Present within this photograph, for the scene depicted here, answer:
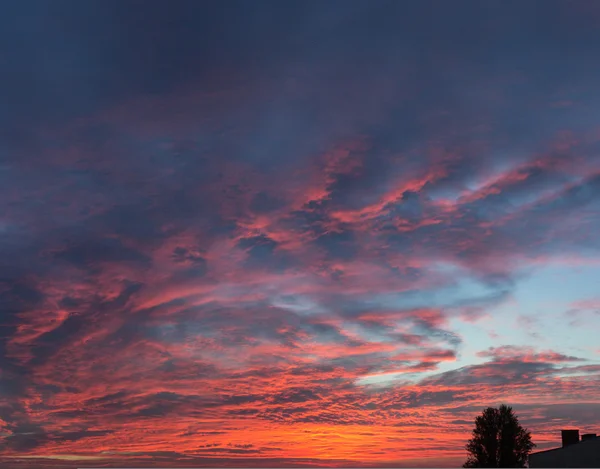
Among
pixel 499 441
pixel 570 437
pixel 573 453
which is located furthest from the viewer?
pixel 499 441

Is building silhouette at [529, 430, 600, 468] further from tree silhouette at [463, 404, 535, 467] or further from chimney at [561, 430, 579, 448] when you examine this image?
tree silhouette at [463, 404, 535, 467]

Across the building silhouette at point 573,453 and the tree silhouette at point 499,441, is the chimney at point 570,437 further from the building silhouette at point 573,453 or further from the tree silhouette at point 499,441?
the tree silhouette at point 499,441

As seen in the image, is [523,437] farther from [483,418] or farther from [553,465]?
[553,465]

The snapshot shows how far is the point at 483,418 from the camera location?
3979 inches

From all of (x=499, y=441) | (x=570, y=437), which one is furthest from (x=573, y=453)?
(x=499, y=441)

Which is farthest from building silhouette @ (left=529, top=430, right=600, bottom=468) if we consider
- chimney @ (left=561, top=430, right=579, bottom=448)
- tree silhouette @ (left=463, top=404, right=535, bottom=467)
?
tree silhouette @ (left=463, top=404, right=535, bottom=467)

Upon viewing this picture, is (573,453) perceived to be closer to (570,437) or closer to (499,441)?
(570,437)

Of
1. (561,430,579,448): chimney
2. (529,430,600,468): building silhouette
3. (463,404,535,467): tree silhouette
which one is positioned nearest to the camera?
(529,430,600,468): building silhouette

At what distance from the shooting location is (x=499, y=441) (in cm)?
9944

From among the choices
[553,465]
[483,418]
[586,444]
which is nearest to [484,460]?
[483,418]

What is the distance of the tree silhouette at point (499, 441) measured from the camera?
320ft

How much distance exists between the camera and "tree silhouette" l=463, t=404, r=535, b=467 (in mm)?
97688

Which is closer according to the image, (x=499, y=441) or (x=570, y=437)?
(x=570, y=437)

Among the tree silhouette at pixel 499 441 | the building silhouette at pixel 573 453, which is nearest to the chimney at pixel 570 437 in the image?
the building silhouette at pixel 573 453
